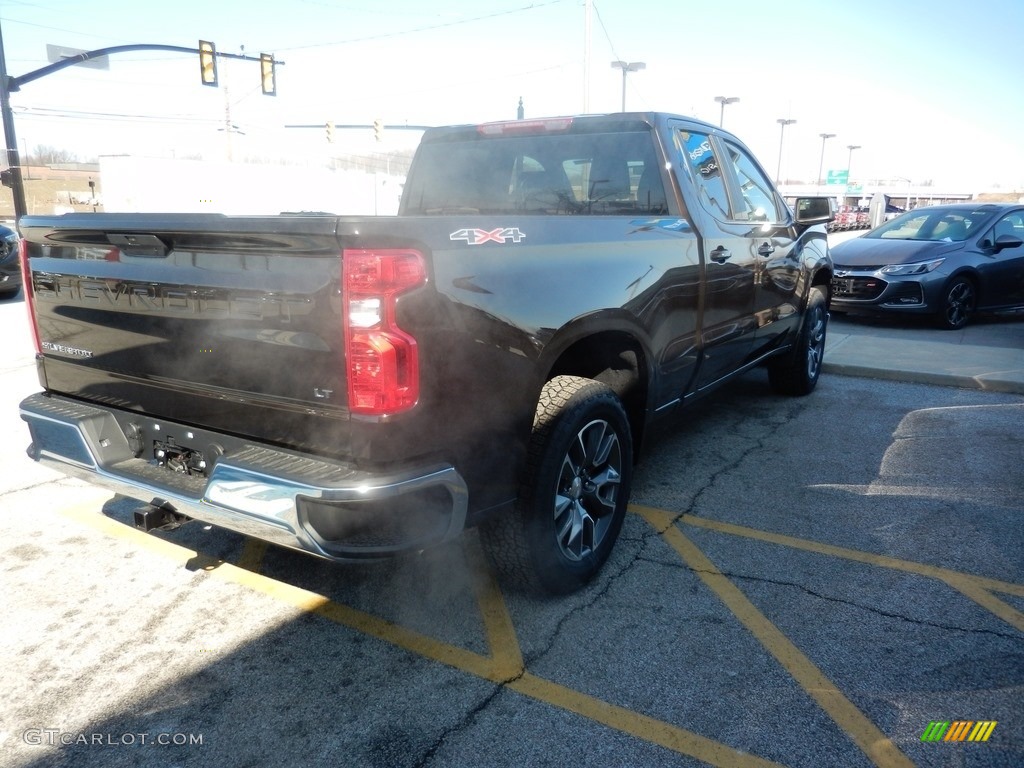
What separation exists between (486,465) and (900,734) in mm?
1570

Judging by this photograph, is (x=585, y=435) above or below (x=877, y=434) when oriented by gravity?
above

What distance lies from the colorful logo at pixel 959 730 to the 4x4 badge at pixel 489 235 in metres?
2.11

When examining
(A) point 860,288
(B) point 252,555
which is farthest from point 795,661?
(A) point 860,288

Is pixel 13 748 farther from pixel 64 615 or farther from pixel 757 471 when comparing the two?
pixel 757 471

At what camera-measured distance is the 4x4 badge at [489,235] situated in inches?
99.3

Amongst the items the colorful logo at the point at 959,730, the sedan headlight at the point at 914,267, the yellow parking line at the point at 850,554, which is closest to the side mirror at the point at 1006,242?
the sedan headlight at the point at 914,267

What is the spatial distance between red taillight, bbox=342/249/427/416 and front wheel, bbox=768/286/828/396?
465cm

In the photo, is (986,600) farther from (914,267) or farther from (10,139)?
(10,139)

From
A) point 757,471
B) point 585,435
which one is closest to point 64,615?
point 585,435

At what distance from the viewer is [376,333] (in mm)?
2256

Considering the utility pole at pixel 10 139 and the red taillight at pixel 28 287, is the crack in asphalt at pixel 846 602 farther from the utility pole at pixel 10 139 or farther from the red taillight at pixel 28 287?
the utility pole at pixel 10 139

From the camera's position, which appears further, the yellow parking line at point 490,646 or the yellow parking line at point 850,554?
the yellow parking line at point 850,554

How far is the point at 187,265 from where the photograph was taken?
8.58 feet

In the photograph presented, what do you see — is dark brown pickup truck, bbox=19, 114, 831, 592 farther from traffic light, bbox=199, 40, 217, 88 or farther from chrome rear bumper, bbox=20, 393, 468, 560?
traffic light, bbox=199, 40, 217, 88
